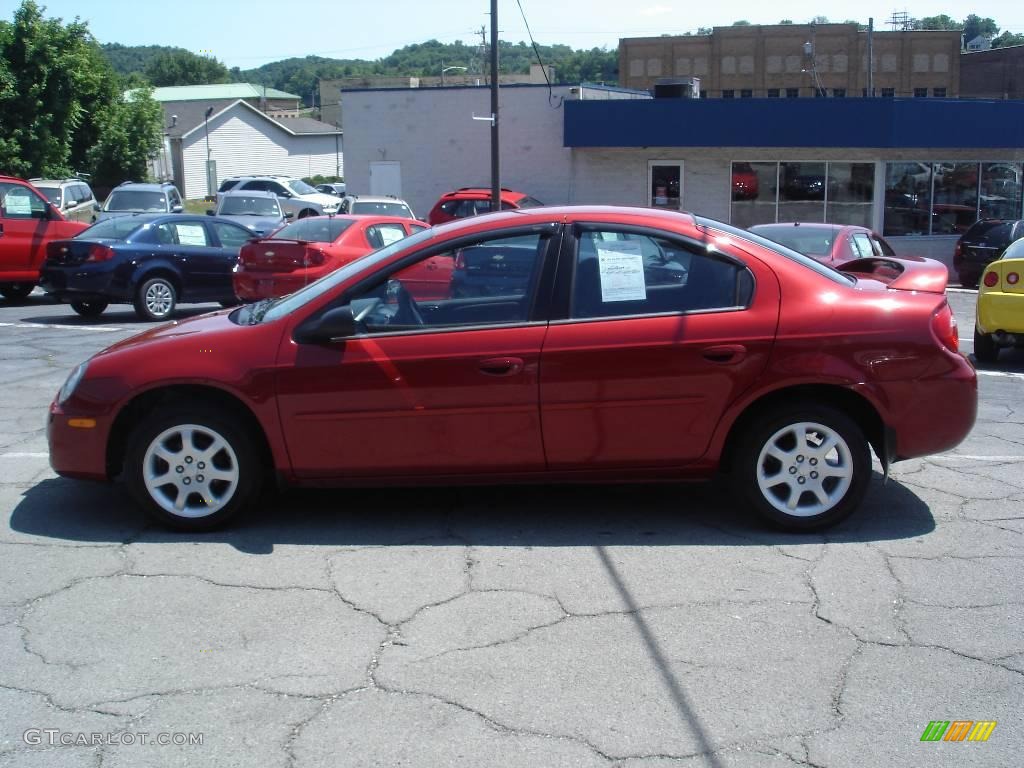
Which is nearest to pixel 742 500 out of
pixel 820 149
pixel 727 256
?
pixel 727 256

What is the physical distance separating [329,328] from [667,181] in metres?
24.1

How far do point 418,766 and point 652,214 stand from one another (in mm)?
3353

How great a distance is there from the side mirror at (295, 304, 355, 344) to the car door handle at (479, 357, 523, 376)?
2.27 feet

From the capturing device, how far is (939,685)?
163 inches

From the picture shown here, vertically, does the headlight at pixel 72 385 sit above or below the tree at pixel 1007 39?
below

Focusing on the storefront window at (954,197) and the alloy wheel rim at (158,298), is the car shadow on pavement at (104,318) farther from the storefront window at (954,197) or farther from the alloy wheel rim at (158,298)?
the storefront window at (954,197)

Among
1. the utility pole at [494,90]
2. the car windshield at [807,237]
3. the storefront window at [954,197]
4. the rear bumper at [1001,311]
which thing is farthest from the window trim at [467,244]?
the storefront window at [954,197]

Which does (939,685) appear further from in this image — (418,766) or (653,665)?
(418,766)

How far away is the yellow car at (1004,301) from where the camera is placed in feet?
35.1

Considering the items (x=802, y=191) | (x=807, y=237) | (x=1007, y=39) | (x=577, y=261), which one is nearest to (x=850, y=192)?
(x=802, y=191)

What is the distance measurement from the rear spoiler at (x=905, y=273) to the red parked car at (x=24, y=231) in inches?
530

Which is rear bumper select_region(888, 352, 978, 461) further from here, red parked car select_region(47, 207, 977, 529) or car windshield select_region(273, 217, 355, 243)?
car windshield select_region(273, 217, 355, 243)

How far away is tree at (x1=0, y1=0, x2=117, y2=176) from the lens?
3177 cm

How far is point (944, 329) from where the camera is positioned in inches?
225
